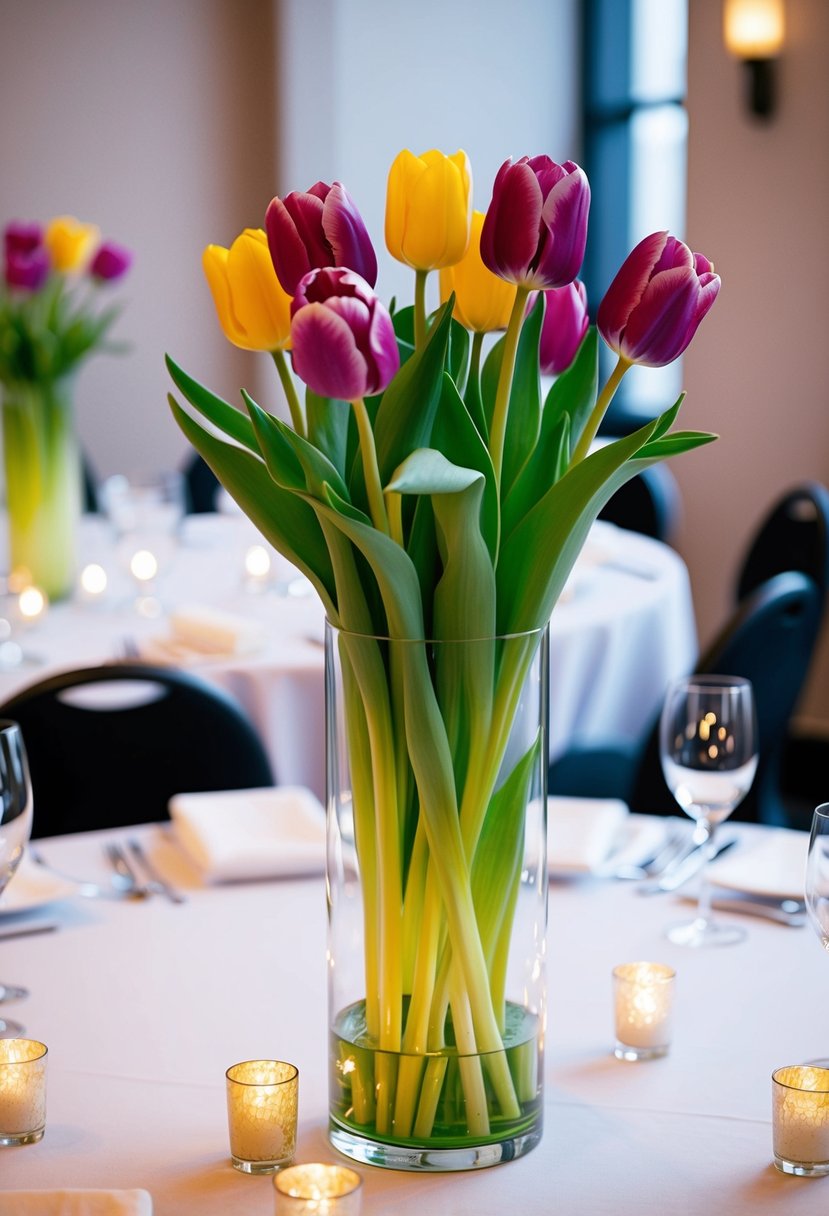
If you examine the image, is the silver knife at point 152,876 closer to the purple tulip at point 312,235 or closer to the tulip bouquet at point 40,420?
the purple tulip at point 312,235

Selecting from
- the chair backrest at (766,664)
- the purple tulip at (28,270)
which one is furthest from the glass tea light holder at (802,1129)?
the purple tulip at (28,270)

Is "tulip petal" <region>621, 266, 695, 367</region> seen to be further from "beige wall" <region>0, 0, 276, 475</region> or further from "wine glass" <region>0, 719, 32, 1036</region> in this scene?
"beige wall" <region>0, 0, 276, 475</region>

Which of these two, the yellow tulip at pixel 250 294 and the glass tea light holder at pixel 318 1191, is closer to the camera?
the glass tea light holder at pixel 318 1191

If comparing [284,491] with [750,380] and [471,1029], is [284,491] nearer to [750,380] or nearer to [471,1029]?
[471,1029]

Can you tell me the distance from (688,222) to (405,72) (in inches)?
57.6

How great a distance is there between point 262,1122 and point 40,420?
2.08m

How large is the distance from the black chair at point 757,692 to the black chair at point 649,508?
1435 millimetres

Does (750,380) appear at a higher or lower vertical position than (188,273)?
lower

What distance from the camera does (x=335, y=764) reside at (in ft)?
2.78

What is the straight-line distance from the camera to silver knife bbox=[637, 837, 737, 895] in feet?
4.25

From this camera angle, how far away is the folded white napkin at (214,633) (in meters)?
2.28

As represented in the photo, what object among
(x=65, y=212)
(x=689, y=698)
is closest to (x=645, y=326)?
(x=689, y=698)

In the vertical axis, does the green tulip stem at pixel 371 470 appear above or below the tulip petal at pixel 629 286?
below

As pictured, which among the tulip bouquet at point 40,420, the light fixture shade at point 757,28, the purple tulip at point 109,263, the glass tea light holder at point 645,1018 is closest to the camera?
the glass tea light holder at point 645,1018
